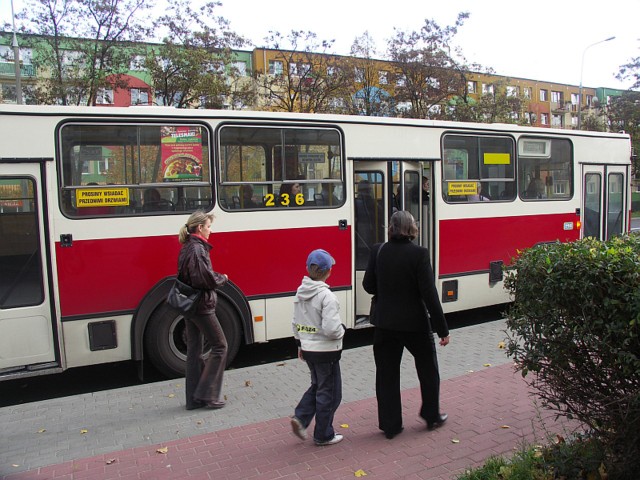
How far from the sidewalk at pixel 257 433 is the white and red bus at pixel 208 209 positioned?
2.32ft

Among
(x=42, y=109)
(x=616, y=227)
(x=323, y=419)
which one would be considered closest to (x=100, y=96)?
(x=42, y=109)

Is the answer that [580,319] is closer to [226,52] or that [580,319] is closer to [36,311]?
[36,311]

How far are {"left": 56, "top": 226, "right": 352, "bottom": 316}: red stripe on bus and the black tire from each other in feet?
0.97

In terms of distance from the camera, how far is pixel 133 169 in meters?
5.89

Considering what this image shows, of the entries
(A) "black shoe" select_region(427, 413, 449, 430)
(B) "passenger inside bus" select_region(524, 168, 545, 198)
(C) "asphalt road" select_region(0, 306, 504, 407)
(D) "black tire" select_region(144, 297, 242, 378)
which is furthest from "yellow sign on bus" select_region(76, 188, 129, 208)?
(B) "passenger inside bus" select_region(524, 168, 545, 198)

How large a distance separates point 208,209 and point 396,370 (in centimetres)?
302

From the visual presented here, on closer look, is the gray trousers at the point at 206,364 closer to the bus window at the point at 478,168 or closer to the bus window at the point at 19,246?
the bus window at the point at 19,246

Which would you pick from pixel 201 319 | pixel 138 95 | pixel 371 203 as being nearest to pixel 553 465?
pixel 201 319

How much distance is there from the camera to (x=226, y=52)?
19.3 meters

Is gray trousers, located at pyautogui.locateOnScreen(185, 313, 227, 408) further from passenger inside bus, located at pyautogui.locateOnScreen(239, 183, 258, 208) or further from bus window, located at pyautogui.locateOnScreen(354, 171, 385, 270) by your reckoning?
bus window, located at pyautogui.locateOnScreen(354, 171, 385, 270)

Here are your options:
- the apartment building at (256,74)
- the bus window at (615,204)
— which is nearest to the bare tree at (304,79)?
the apartment building at (256,74)

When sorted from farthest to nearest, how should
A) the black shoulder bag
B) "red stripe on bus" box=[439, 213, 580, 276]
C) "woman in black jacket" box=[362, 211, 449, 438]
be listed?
1. "red stripe on bus" box=[439, 213, 580, 276]
2. the black shoulder bag
3. "woman in black jacket" box=[362, 211, 449, 438]

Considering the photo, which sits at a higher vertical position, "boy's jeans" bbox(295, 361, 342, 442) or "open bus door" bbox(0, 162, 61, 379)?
"open bus door" bbox(0, 162, 61, 379)

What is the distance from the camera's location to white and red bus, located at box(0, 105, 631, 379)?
549cm
